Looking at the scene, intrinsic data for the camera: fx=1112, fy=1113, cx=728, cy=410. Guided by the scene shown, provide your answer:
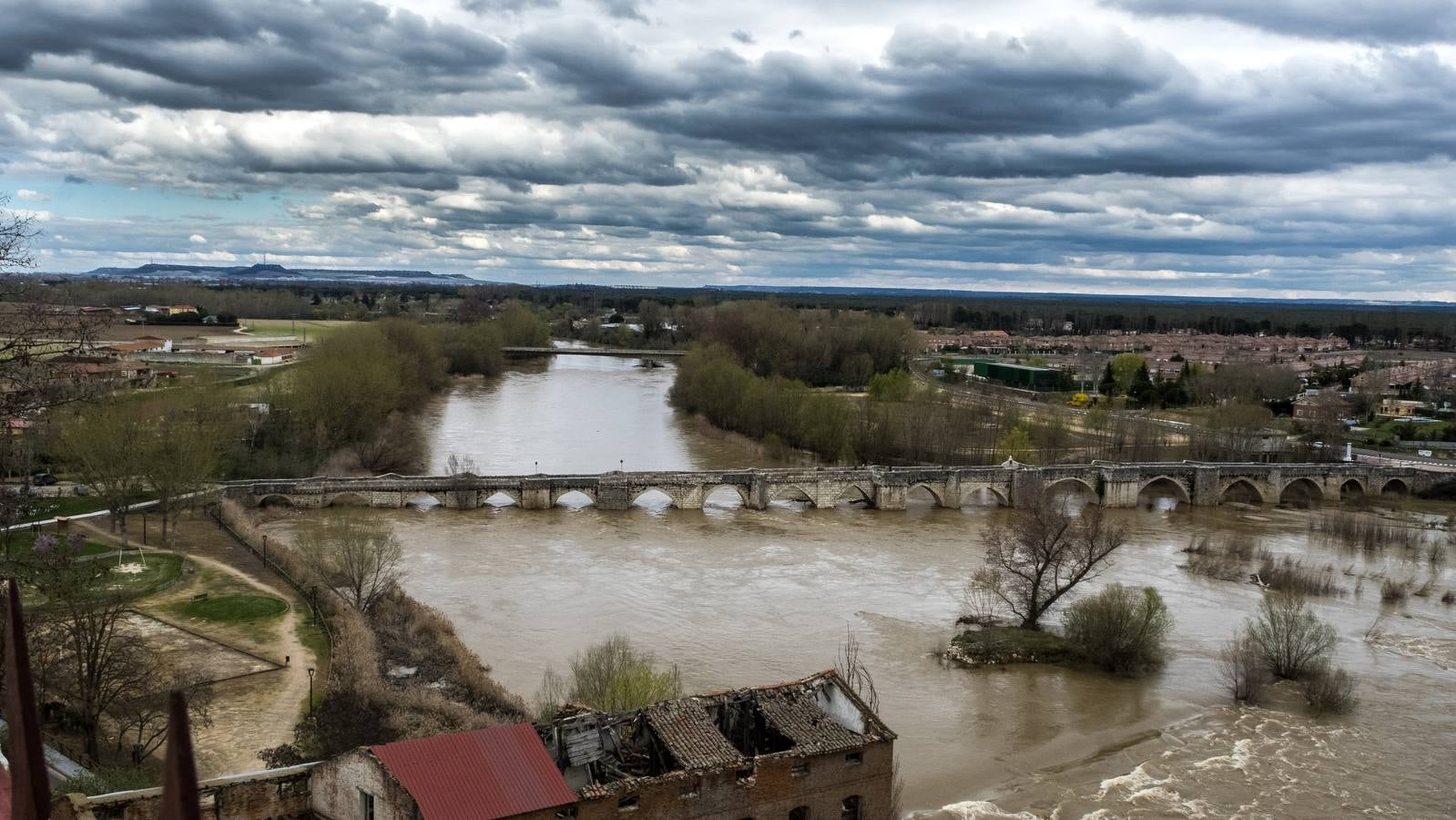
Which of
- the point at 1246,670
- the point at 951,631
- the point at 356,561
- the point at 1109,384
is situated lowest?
the point at 951,631

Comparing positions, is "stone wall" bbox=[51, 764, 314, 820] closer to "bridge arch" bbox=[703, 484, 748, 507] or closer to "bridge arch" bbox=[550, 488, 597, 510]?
"bridge arch" bbox=[550, 488, 597, 510]

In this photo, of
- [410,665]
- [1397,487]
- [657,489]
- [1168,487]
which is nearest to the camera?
[410,665]

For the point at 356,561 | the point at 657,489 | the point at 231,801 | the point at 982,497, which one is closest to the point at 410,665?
the point at 356,561

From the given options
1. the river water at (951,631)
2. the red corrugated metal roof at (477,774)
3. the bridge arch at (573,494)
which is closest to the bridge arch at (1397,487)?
the river water at (951,631)

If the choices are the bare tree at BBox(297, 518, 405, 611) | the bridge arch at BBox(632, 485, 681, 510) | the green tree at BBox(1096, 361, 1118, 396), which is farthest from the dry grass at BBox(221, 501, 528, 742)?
the green tree at BBox(1096, 361, 1118, 396)

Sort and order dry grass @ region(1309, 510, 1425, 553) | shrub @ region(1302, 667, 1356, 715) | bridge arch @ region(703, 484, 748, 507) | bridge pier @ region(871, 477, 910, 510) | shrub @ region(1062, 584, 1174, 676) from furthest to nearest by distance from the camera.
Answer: bridge pier @ region(871, 477, 910, 510) → bridge arch @ region(703, 484, 748, 507) → dry grass @ region(1309, 510, 1425, 553) → shrub @ region(1062, 584, 1174, 676) → shrub @ region(1302, 667, 1356, 715)

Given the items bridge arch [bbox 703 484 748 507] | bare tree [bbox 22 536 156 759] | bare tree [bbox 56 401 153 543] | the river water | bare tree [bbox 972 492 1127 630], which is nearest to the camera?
bare tree [bbox 22 536 156 759]

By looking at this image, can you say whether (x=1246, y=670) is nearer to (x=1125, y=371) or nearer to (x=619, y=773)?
(x=619, y=773)
